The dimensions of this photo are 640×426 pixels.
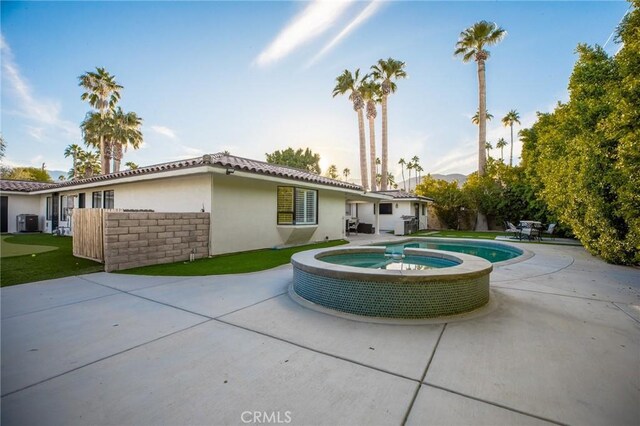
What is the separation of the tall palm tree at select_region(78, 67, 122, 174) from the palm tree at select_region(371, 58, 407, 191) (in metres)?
24.6

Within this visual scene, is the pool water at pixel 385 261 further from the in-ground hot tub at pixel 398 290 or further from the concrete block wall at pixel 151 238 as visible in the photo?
the concrete block wall at pixel 151 238

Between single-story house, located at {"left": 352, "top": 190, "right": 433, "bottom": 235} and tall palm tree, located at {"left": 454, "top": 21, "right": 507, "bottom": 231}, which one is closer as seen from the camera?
single-story house, located at {"left": 352, "top": 190, "right": 433, "bottom": 235}

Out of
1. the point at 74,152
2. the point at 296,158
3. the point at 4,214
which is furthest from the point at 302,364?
the point at 74,152

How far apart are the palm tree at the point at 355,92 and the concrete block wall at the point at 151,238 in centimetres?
2060

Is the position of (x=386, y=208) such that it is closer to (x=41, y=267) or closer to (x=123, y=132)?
(x=41, y=267)

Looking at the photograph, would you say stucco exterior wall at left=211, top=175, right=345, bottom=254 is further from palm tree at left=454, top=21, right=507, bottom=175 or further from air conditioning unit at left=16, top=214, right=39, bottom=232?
palm tree at left=454, top=21, right=507, bottom=175

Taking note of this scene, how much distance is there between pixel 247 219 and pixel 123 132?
2181 centimetres

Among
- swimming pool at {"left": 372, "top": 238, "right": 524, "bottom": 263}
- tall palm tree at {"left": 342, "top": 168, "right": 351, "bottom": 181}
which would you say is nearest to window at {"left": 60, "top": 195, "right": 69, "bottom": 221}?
swimming pool at {"left": 372, "top": 238, "right": 524, "bottom": 263}

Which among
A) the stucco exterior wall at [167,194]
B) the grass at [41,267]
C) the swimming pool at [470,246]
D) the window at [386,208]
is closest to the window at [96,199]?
the stucco exterior wall at [167,194]

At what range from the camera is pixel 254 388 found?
237cm

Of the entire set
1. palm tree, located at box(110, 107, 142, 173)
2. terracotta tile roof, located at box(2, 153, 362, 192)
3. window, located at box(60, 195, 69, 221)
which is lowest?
window, located at box(60, 195, 69, 221)

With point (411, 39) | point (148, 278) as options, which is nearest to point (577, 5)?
point (411, 39)

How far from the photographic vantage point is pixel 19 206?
18.3m

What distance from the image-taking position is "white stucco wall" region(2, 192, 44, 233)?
17.8 meters
